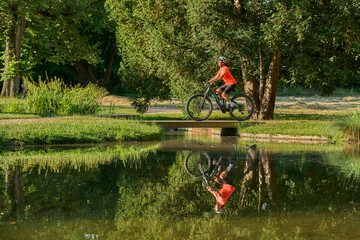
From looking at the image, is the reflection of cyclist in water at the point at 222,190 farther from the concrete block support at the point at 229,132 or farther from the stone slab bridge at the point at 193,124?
the concrete block support at the point at 229,132

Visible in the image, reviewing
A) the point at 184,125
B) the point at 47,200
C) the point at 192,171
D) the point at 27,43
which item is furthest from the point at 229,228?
the point at 27,43

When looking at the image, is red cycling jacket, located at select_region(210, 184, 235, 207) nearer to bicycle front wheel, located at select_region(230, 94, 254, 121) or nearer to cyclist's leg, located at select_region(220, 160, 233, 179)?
cyclist's leg, located at select_region(220, 160, 233, 179)

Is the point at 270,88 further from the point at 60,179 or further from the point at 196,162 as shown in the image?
the point at 60,179

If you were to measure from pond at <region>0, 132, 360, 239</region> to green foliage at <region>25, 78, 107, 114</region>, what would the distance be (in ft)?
33.0

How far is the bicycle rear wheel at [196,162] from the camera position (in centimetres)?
1027

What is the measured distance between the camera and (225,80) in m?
16.0

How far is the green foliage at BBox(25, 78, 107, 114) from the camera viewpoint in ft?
75.2

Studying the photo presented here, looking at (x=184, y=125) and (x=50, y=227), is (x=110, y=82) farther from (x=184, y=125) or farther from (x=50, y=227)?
(x=50, y=227)

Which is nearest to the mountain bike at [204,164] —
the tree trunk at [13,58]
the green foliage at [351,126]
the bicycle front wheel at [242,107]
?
the bicycle front wheel at [242,107]

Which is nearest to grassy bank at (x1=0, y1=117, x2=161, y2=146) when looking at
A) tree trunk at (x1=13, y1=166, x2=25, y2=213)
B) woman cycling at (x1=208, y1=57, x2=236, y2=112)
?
woman cycling at (x1=208, y1=57, x2=236, y2=112)

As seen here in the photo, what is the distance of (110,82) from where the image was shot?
155 ft

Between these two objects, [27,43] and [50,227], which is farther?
[27,43]

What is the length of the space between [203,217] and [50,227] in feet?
5.77

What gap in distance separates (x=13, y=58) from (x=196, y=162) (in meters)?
21.9
